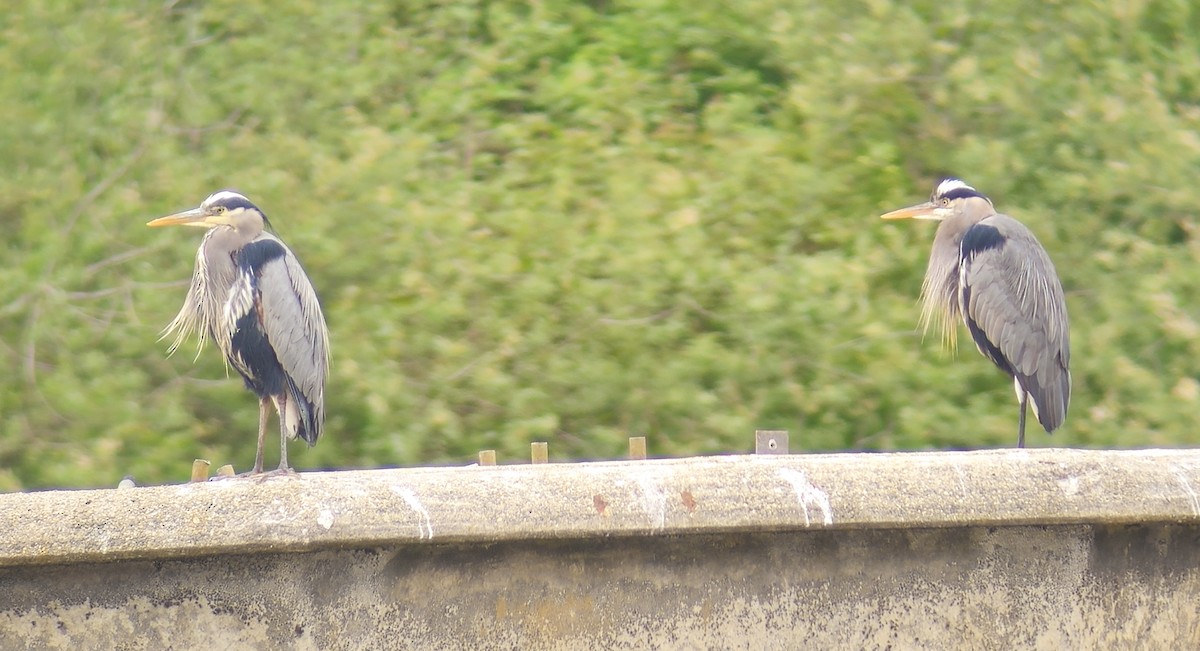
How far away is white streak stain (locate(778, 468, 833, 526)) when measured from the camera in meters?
2.47

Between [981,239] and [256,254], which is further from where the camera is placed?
[981,239]

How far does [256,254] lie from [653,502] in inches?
77.4

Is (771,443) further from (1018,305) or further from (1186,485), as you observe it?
(1018,305)

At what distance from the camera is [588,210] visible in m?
6.02

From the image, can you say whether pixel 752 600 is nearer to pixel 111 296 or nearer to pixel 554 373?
pixel 554 373


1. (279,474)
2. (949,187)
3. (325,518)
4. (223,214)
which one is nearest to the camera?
(325,518)

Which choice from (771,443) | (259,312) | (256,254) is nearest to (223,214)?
(256,254)

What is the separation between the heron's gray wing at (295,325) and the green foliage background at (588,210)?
4.04ft

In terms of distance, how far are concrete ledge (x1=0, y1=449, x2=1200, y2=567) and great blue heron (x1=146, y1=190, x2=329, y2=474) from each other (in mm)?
1513

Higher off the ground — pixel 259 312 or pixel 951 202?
pixel 259 312

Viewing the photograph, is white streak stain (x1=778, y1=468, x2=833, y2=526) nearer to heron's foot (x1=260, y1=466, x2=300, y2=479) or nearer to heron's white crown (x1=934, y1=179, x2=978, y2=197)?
heron's foot (x1=260, y1=466, x2=300, y2=479)

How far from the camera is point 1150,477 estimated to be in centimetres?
258

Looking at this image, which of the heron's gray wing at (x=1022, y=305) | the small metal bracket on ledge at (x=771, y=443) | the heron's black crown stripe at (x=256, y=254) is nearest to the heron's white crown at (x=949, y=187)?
the heron's gray wing at (x=1022, y=305)

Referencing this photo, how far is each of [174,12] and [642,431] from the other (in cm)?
310
